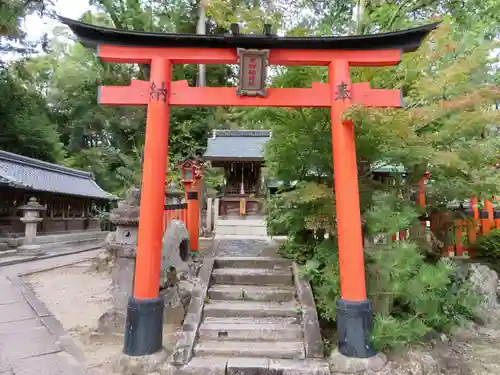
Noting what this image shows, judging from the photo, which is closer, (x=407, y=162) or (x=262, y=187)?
(x=407, y=162)

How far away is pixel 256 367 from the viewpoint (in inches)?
151

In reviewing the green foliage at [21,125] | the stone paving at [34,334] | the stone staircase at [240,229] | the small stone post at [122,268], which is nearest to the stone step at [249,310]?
the small stone post at [122,268]

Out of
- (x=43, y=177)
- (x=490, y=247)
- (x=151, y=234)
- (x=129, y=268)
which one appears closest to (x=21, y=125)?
(x=43, y=177)

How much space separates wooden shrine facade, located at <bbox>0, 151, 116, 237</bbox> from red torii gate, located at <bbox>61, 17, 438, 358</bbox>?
12126 millimetres

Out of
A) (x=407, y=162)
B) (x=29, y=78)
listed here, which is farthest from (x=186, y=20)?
(x=407, y=162)

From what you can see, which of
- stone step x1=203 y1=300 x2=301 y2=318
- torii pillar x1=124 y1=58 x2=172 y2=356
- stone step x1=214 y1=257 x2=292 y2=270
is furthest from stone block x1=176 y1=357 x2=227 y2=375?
stone step x1=214 y1=257 x2=292 y2=270

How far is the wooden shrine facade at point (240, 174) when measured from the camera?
14.5 meters

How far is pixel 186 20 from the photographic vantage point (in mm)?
25938

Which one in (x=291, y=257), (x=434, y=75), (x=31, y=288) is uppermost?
(x=434, y=75)

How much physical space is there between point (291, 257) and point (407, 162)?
8.79 ft

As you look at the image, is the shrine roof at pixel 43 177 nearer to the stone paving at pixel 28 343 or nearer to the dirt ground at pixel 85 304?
the dirt ground at pixel 85 304

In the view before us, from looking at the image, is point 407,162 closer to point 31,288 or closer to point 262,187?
point 31,288

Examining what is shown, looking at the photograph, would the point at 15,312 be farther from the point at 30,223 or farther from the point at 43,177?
the point at 43,177

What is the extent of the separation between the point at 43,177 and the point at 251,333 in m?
17.4
